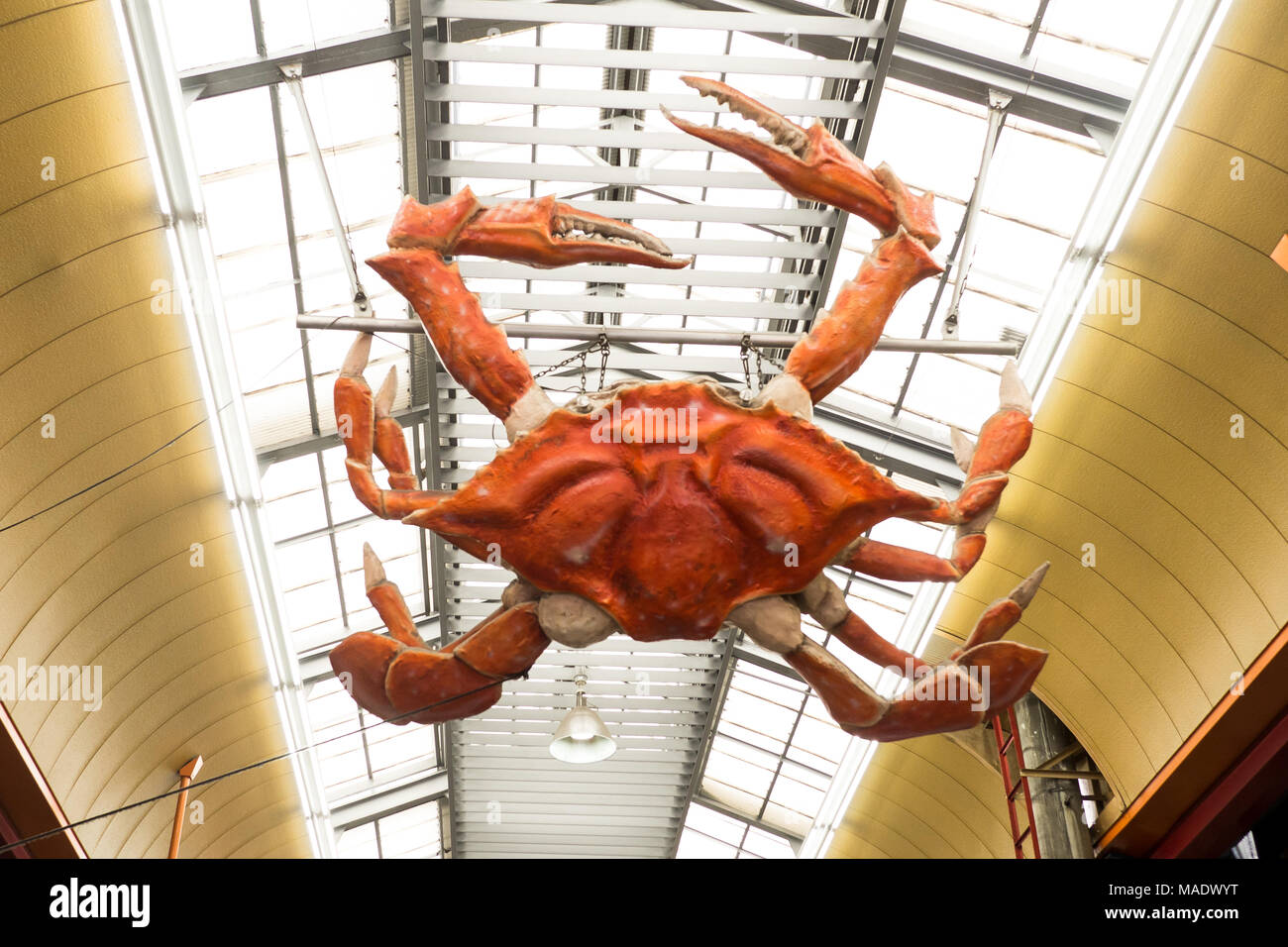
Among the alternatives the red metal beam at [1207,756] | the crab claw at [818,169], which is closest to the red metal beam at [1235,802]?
the red metal beam at [1207,756]

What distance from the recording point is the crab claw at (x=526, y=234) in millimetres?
6379

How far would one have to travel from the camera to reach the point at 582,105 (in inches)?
377

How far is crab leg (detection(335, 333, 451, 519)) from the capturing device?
6723mm

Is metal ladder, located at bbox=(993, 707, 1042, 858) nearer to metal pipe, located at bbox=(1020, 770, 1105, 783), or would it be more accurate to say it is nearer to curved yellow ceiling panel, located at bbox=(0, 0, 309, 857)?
metal pipe, located at bbox=(1020, 770, 1105, 783)

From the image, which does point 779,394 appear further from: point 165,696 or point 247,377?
point 165,696

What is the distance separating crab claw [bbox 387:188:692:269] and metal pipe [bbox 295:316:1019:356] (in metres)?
0.56

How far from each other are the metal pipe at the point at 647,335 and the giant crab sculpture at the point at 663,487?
40 cm

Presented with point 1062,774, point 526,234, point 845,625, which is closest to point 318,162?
point 526,234

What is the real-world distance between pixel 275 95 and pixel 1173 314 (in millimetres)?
7062

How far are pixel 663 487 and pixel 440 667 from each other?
1.59 metres

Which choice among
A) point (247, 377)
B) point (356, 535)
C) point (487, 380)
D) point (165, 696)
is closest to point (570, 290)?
point (247, 377)

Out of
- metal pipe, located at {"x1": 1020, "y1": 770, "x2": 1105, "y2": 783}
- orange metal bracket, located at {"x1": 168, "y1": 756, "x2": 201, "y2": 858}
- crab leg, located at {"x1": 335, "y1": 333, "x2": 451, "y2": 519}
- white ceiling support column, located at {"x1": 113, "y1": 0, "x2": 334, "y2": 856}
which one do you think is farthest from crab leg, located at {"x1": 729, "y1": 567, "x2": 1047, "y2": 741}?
orange metal bracket, located at {"x1": 168, "y1": 756, "x2": 201, "y2": 858}
